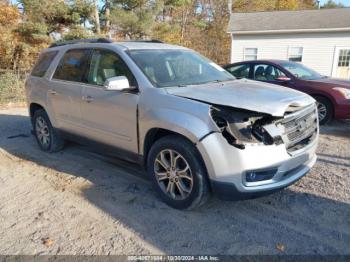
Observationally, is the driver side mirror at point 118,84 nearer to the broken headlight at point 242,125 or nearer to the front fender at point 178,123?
the front fender at point 178,123

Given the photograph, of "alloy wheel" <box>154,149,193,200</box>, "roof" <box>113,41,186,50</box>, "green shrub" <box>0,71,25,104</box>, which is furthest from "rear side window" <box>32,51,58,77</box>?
"green shrub" <box>0,71,25,104</box>

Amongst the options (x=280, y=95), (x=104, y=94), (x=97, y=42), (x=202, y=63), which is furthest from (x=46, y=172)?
(x=280, y=95)

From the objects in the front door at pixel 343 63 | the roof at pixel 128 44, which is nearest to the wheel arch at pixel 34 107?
the roof at pixel 128 44

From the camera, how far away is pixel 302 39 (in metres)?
18.0

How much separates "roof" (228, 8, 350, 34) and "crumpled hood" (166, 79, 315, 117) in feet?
51.8

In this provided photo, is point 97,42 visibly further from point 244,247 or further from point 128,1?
point 128,1

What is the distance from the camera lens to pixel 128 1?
765 inches

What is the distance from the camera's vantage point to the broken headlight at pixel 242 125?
3.02 meters

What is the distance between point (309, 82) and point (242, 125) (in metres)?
5.17

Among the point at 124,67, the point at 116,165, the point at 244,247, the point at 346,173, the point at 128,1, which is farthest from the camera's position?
the point at 128,1

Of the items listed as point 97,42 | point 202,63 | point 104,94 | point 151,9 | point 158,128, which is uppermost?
point 151,9

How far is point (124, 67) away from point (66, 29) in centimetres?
1467

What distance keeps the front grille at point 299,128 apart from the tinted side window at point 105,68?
6.11 feet

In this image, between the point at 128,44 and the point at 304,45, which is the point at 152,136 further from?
the point at 304,45
